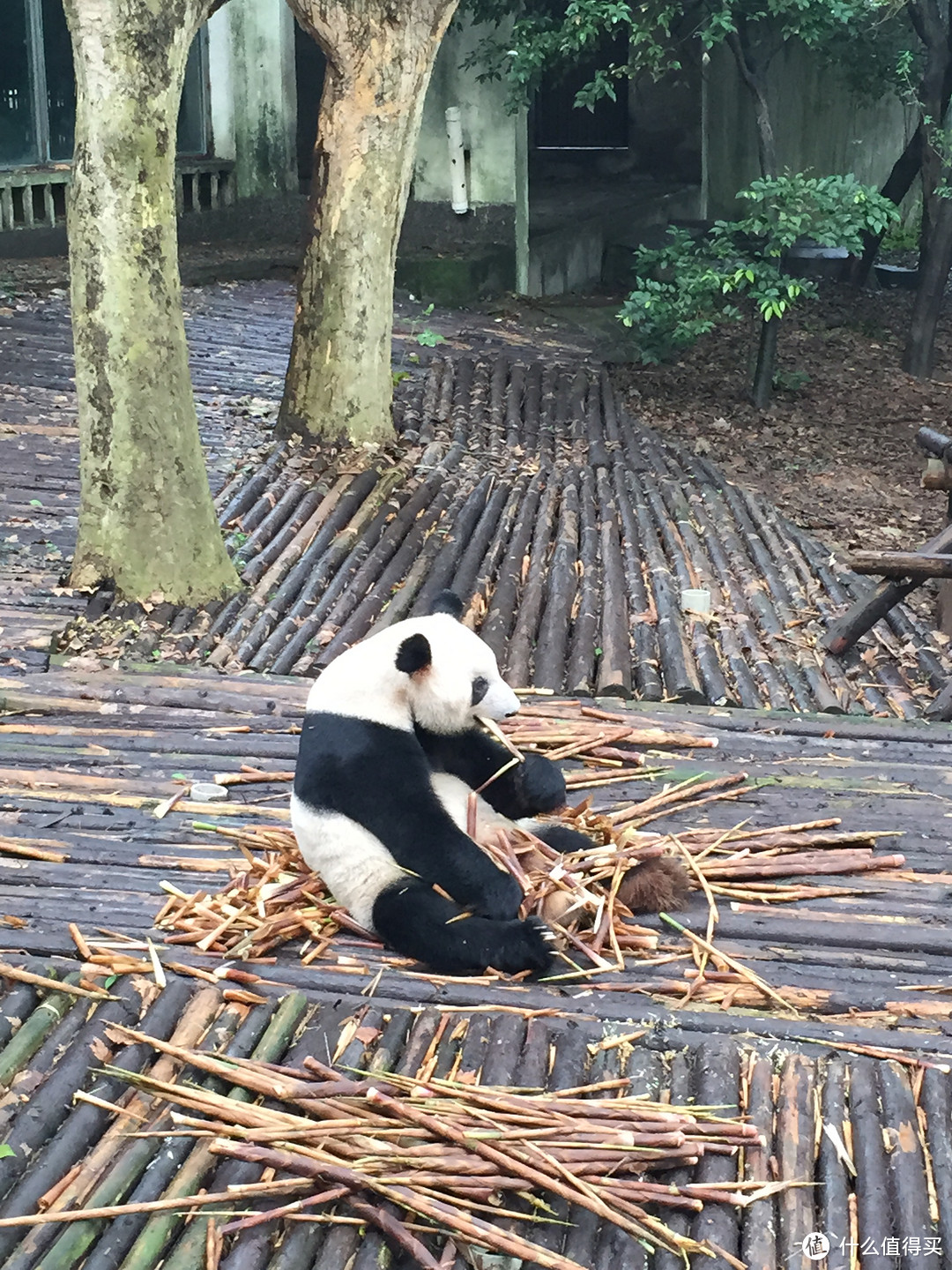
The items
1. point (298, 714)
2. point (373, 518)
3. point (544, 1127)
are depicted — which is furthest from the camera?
point (373, 518)

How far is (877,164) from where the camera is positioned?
17.0 metres

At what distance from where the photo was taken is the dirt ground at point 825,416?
33.4 ft

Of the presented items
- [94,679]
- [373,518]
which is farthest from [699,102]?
[94,679]

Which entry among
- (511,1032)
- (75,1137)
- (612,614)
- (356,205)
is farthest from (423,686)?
(356,205)

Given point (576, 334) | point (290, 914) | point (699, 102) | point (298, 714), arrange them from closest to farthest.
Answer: point (290, 914), point (298, 714), point (576, 334), point (699, 102)

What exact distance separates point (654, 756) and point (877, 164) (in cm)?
1415

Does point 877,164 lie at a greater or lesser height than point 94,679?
greater

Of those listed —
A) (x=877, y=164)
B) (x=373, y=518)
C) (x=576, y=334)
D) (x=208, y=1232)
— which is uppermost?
(x=877, y=164)

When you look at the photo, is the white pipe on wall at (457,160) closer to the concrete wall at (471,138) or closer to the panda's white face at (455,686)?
the concrete wall at (471,138)

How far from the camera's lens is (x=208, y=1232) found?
107 inches

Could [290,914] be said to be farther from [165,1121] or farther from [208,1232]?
[208,1232]

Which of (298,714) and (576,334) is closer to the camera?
(298,714)

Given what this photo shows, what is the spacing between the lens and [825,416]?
12016 mm

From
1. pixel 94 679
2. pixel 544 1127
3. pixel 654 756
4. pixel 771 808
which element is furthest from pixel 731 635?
pixel 544 1127
